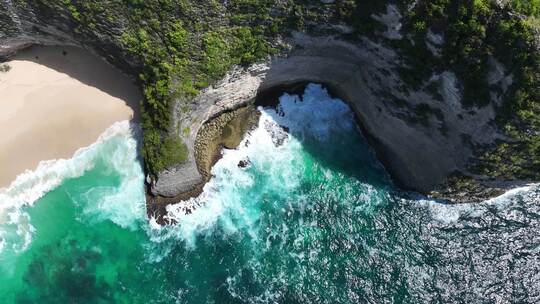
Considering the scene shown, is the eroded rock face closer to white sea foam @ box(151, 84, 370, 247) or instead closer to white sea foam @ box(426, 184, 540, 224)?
white sea foam @ box(151, 84, 370, 247)

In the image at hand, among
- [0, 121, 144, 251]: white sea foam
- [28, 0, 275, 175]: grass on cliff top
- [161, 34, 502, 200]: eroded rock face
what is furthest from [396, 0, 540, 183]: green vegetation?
[0, 121, 144, 251]: white sea foam

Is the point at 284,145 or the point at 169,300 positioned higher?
the point at 284,145

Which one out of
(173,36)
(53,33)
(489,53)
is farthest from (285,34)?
(53,33)

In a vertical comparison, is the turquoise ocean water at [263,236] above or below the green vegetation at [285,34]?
below

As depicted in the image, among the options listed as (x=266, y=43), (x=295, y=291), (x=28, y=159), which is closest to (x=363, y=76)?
(x=266, y=43)

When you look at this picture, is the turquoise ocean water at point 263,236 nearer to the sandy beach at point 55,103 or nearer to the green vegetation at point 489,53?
the sandy beach at point 55,103

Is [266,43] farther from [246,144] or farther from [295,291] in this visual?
[295,291]

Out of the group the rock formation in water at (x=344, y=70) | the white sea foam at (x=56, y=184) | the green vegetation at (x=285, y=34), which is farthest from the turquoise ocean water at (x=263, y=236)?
the green vegetation at (x=285, y=34)
